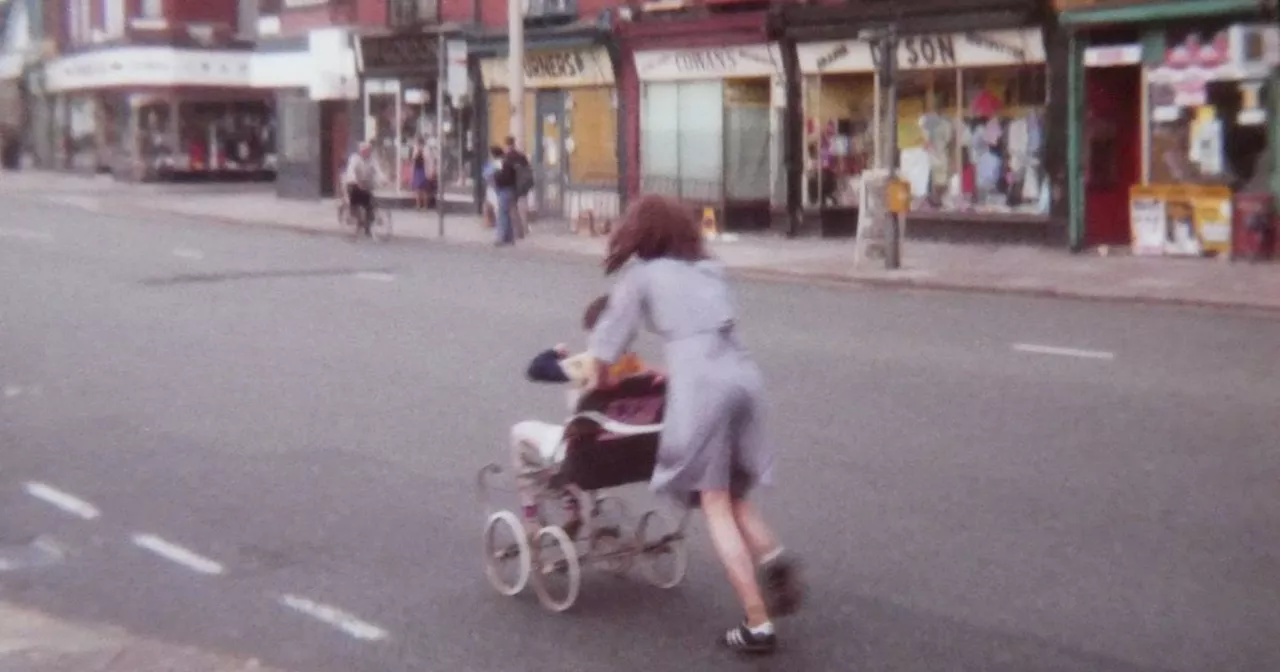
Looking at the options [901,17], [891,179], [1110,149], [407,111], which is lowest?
[891,179]

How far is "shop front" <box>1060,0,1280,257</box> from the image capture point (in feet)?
77.2

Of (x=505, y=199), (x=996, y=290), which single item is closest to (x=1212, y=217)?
(x=996, y=290)

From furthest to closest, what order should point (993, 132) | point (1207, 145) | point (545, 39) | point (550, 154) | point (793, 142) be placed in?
point (550, 154)
point (545, 39)
point (793, 142)
point (993, 132)
point (1207, 145)

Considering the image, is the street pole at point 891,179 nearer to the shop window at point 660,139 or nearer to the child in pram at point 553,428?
the shop window at point 660,139

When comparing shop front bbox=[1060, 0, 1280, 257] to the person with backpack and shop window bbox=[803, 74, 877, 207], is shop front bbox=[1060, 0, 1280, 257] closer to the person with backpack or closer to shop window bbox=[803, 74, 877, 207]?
shop window bbox=[803, 74, 877, 207]

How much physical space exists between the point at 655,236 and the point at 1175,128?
19578 millimetres

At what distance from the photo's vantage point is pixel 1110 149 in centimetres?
2625

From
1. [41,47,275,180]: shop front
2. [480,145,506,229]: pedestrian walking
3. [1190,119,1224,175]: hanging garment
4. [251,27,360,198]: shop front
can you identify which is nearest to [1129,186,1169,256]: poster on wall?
[1190,119,1224,175]: hanging garment

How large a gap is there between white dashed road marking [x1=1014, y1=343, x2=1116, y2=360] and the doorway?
22.0m

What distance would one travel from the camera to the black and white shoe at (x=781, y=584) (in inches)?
255

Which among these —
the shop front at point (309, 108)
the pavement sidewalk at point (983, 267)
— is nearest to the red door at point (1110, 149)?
the pavement sidewalk at point (983, 267)

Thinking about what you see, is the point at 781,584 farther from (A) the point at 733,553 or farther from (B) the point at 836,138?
(B) the point at 836,138

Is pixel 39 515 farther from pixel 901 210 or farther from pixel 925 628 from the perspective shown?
pixel 901 210

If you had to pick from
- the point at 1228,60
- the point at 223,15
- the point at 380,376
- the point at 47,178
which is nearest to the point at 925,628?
the point at 380,376
